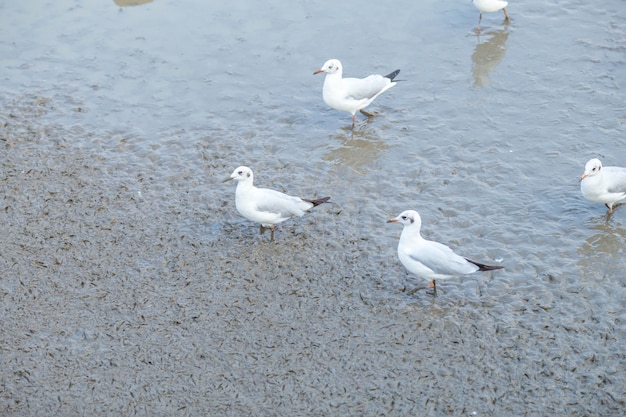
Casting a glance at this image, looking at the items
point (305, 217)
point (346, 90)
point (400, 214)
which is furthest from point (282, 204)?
point (346, 90)

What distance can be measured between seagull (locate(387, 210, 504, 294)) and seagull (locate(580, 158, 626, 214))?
1.84 m

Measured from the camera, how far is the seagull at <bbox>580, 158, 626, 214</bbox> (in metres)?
8.97

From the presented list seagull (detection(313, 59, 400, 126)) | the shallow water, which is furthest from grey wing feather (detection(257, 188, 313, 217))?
seagull (detection(313, 59, 400, 126))

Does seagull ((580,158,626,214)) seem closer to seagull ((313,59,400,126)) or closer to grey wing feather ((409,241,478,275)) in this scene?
grey wing feather ((409,241,478,275))

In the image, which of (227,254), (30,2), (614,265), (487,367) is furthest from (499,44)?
(30,2)

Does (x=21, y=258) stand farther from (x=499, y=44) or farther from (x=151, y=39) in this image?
(x=499, y=44)

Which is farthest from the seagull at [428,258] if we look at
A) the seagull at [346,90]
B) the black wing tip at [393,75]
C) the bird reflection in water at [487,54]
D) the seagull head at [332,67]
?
the bird reflection in water at [487,54]

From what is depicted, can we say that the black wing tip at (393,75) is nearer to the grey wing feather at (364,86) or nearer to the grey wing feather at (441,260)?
the grey wing feather at (364,86)

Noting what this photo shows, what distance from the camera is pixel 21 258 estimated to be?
8891mm

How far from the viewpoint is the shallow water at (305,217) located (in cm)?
725

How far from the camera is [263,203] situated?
895 cm

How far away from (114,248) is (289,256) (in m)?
1.86

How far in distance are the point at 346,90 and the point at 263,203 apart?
8.87 ft

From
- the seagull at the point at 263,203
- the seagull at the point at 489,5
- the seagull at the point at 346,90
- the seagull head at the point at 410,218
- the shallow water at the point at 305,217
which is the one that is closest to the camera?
the shallow water at the point at 305,217
